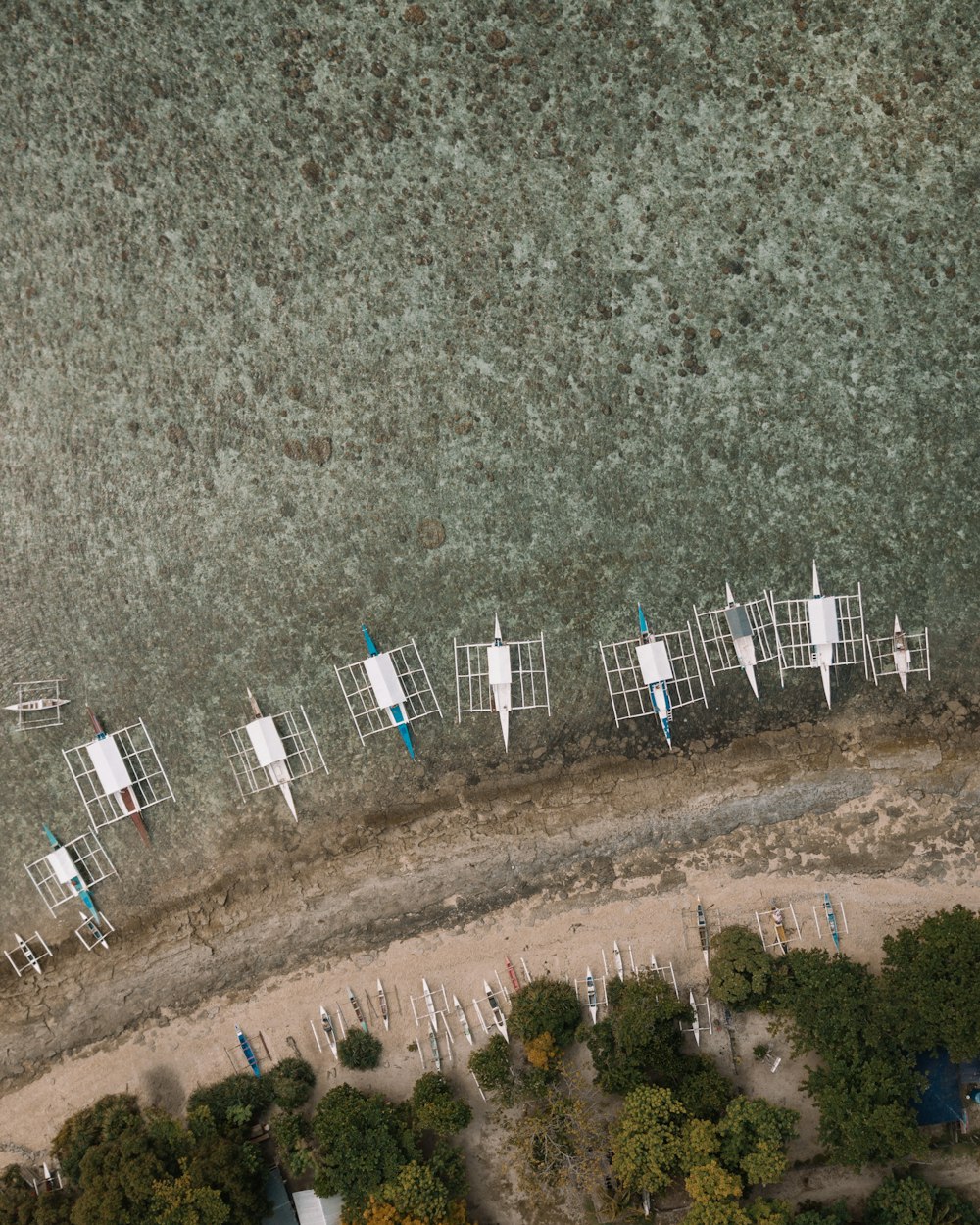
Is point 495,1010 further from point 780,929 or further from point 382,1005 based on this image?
point 780,929

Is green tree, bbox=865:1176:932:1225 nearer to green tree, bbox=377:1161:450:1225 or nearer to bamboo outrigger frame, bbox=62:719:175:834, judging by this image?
green tree, bbox=377:1161:450:1225

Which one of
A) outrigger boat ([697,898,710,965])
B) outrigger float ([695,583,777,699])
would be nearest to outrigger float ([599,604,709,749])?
outrigger float ([695,583,777,699])

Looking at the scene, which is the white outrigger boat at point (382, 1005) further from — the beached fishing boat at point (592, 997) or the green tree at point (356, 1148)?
the beached fishing boat at point (592, 997)

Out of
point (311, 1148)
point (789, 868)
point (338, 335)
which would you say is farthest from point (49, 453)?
point (789, 868)

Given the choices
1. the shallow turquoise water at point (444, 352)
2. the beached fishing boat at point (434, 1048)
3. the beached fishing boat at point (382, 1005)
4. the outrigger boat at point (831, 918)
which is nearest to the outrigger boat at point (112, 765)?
the shallow turquoise water at point (444, 352)

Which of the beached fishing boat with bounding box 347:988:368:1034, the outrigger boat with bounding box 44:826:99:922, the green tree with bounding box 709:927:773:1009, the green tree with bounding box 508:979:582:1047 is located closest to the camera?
the green tree with bounding box 709:927:773:1009

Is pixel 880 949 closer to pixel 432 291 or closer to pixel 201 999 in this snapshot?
pixel 201 999

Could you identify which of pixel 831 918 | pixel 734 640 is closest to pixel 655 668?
pixel 734 640
